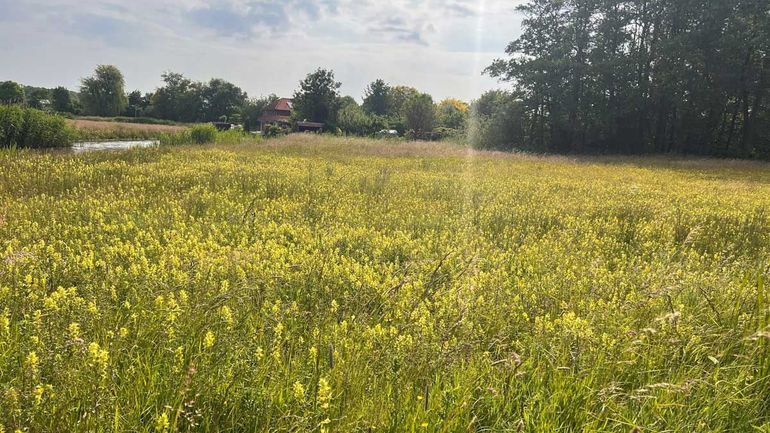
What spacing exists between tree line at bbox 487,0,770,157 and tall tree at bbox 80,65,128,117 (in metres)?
74.2

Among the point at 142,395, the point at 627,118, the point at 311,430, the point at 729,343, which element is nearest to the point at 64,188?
the point at 142,395

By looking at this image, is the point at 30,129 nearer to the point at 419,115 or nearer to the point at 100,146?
the point at 100,146

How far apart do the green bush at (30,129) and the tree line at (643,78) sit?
35.8 m

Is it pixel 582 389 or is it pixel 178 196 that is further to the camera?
pixel 178 196

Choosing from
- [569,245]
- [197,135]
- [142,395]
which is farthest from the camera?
[197,135]

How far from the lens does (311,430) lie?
6.28 feet

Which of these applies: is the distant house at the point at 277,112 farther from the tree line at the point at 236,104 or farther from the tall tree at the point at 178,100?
the tall tree at the point at 178,100

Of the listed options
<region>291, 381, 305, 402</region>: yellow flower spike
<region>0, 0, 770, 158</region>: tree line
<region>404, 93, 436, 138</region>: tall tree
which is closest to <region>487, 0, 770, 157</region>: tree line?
<region>0, 0, 770, 158</region>: tree line

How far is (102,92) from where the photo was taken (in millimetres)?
81312

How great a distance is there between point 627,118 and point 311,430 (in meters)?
44.0

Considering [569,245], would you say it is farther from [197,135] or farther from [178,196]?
[197,135]

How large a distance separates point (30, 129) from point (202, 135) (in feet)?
31.1

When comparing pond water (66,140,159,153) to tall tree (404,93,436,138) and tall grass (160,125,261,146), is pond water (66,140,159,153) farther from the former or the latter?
tall tree (404,93,436,138)

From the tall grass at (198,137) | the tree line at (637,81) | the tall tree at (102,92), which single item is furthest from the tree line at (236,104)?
the tall grass at (198,137)
